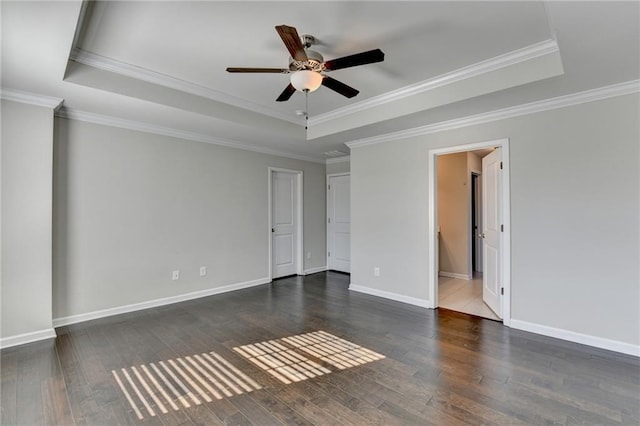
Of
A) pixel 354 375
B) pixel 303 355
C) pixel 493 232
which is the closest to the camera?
pixel 354 375

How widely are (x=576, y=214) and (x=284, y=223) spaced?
13.7 ft

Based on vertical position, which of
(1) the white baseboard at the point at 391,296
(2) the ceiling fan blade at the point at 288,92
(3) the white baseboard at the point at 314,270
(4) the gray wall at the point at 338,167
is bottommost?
(1) the white baseboard at the point at 391,296

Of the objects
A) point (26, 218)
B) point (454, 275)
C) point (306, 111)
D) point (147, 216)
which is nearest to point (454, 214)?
point (454, 275)

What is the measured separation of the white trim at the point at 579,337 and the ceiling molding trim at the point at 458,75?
2.59 metres

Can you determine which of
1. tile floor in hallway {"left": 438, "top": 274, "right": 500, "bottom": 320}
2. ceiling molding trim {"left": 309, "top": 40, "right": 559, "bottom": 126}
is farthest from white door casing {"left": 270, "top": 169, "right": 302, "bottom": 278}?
tile floor in hallway {"left": 438, "top": 274, "right": 500, "bottom": 320}

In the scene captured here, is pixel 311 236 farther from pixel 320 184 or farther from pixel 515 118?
pixel 515 118

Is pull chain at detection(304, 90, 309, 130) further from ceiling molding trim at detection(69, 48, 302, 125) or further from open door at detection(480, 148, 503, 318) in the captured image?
open door at detection(480, 148, 503, 318)

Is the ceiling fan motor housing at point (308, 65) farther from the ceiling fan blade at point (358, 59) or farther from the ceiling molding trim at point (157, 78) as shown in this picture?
the ceiling molding trim at point (157, 78)

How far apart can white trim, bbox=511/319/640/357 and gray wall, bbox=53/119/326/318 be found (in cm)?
376

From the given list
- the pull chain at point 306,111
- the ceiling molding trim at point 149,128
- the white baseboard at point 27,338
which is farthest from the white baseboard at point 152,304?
the pull chain at point 306,111

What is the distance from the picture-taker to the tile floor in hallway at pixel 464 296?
3799mm

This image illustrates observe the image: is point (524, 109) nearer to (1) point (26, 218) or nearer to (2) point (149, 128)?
(2) point (149, 128)

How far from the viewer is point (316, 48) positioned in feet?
8.38

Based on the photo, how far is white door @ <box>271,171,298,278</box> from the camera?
17.9 ft
